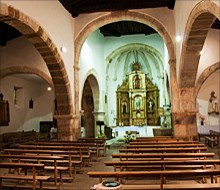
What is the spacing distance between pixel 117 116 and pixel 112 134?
187cm

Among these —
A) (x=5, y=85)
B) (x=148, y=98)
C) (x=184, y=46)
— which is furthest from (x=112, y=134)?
(x=184, y=46)

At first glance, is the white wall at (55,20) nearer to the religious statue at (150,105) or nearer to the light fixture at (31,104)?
the light fixture at (31,104)

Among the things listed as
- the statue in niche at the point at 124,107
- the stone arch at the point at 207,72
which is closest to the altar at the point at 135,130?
the statue in niche at the point at 124,107

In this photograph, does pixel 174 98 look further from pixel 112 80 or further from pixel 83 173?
pixel 112 80

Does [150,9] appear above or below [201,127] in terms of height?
above

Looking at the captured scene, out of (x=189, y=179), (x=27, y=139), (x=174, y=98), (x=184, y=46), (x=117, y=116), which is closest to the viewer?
(x=189, y=179)

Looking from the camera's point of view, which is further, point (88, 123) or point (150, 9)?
point (88, 123)

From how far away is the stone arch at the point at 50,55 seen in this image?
19.1 feet

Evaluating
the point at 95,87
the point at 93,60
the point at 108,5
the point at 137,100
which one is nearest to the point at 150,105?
the point at 137,100

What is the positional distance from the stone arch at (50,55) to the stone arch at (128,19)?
1386 mm

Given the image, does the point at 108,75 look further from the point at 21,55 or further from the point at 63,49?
the point at 63,49

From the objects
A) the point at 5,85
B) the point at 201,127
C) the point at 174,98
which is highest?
the point at 5,85

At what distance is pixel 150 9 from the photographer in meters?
9.44

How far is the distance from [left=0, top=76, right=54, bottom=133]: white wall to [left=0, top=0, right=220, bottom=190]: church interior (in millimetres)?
55
